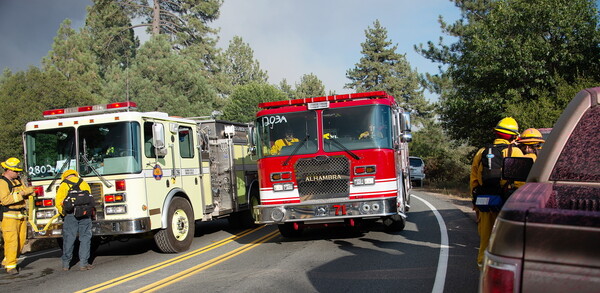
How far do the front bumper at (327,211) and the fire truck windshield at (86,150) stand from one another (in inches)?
97.5

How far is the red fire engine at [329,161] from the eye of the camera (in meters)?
9.38

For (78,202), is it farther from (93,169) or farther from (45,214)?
(45,214)

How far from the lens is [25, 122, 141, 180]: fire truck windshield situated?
9.12 meters

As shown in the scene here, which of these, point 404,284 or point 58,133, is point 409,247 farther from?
point 58,133

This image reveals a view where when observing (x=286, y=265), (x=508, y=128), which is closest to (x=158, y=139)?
(x=286, y=265)

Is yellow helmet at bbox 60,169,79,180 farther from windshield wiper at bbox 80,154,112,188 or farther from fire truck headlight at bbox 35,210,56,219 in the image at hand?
fire truck headlight at bbox 35,210,56,219

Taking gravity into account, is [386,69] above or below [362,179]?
above

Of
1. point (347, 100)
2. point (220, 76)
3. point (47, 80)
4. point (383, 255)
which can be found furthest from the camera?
point (220, 76)

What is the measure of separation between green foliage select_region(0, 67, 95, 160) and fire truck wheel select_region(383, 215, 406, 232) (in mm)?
18659

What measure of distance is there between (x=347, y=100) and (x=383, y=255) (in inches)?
118

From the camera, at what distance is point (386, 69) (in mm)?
66375

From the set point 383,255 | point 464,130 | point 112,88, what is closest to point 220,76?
point 112,88

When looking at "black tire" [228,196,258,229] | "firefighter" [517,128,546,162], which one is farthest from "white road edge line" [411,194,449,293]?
"black tire" [228,196,258,229]

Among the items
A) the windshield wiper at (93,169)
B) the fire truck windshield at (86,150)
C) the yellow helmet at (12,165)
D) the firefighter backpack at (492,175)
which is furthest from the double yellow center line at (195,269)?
the firefighter backpack at (492,175)
